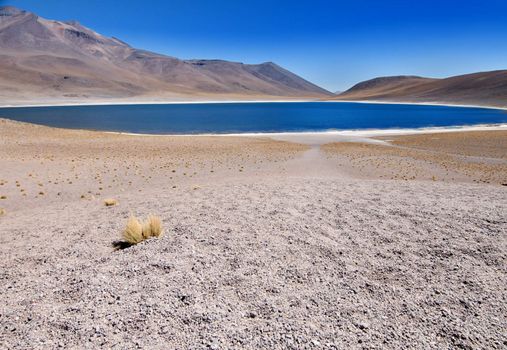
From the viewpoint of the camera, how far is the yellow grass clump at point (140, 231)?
575 cm

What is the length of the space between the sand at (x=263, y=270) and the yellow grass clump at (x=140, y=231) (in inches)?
8.8

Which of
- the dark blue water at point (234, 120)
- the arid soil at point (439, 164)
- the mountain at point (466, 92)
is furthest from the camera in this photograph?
the mountain at point (466, 92)

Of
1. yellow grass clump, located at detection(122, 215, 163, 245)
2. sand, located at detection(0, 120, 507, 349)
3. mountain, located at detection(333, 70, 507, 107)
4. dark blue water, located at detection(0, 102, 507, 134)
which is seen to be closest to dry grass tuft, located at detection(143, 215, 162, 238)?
yellow grass clump, located at detection(122, 215, 163, 245)

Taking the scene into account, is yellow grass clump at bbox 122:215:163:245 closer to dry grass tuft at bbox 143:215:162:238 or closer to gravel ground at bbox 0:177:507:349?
dry grass tuft at bbox 143:215:162:238

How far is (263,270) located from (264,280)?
271 millimetres

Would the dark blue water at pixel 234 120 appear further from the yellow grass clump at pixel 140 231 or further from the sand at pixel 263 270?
the yellow grass clump at pixel 140 231

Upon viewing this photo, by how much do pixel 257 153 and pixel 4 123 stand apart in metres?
21.6

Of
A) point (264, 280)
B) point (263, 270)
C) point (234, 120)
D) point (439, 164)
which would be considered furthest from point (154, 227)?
point (234, 120)

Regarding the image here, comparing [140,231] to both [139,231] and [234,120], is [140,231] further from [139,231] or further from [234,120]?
[234,120]

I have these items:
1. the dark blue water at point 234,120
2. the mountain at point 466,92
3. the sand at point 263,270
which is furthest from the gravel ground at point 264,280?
the mountain at point 466,92

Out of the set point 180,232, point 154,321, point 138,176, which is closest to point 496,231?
point 180,232

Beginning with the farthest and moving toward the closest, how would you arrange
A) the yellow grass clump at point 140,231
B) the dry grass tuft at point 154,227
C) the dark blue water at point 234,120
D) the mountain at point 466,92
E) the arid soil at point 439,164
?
the mountain at point 466,92 < the dark blue water at point 234,120 < the arid soil at point 439,164 < the dry grass tuft at point 154,227 < the yellow grass clump at point 140,231

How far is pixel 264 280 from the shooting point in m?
4.49

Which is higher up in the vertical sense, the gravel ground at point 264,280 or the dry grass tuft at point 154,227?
the dry grass tuft at point 154,227
